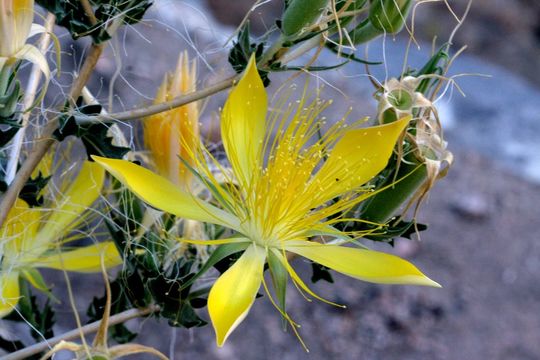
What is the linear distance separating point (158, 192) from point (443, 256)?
2.50m

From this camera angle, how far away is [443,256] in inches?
124

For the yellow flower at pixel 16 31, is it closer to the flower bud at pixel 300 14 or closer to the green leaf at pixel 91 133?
the green leaf at pixel 91 133

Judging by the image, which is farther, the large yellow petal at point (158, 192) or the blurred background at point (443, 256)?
the blurred background at point (443, 256)

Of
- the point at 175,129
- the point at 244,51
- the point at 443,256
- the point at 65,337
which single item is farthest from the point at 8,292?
the point at 443,256

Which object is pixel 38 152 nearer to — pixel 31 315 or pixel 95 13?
pixel 95 13

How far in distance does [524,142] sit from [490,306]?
1.40m

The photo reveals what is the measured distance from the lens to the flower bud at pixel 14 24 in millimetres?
688

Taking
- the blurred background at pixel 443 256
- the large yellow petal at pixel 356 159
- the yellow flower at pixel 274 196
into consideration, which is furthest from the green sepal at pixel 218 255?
the blurred background at pixel 443 256

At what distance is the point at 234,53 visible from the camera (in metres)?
0.80

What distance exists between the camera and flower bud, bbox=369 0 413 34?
29.5 inches

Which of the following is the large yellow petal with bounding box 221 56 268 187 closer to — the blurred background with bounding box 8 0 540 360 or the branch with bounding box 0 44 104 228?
the branch with bounding box 0 44 104 228

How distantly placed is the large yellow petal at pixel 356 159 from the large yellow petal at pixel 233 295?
12 cm

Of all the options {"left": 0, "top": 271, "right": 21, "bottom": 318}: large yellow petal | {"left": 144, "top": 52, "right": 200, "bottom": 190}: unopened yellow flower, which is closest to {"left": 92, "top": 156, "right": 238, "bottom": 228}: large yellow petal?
{"left": 144, "top": 52, "right": 200, "bottom": 190}: unopened yellow flower

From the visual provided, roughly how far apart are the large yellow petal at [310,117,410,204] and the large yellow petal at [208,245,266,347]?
124 mm
